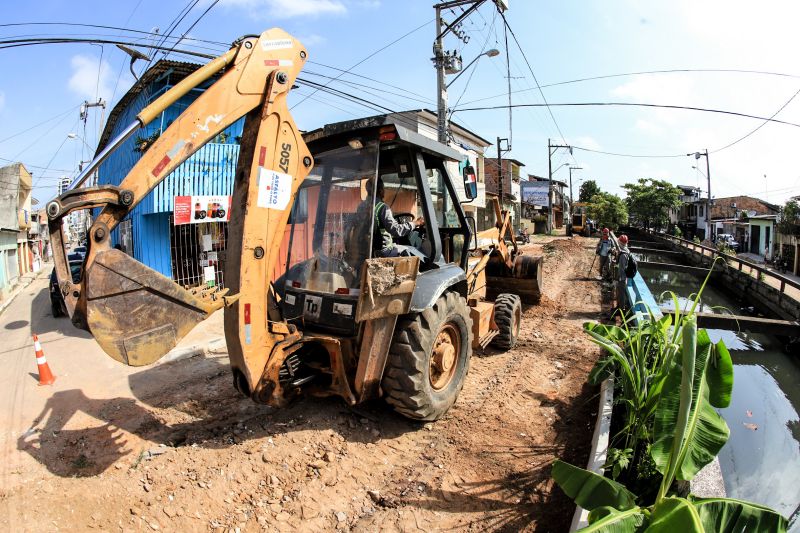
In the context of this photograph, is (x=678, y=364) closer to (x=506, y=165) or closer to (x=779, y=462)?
(x=779, y=462)

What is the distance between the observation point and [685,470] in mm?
2350

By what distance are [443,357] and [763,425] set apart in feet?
16.4

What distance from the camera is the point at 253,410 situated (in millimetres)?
4113

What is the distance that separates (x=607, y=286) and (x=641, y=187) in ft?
134

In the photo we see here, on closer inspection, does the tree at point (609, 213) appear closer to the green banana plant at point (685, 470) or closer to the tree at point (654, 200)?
the tree at point (654, 200)

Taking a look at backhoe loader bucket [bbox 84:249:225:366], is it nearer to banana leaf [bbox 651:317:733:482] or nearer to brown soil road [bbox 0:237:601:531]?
brown soil road [bbox 0:237:601:531]

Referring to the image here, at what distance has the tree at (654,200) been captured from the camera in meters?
43.6

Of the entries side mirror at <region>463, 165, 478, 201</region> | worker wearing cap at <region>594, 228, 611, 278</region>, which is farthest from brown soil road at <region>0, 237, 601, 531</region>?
worker wearing cap at <region>594, 228, 611, 278</region>

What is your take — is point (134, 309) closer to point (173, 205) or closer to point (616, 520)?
point (616, 520)

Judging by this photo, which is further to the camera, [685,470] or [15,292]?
[15,292]

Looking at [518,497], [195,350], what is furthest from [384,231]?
[195,350]

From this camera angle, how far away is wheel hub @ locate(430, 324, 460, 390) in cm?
389

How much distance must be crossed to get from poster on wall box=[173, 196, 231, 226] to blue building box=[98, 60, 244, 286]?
0.79 feet

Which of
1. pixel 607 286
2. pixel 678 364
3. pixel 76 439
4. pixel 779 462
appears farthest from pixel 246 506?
pixel 607 286
